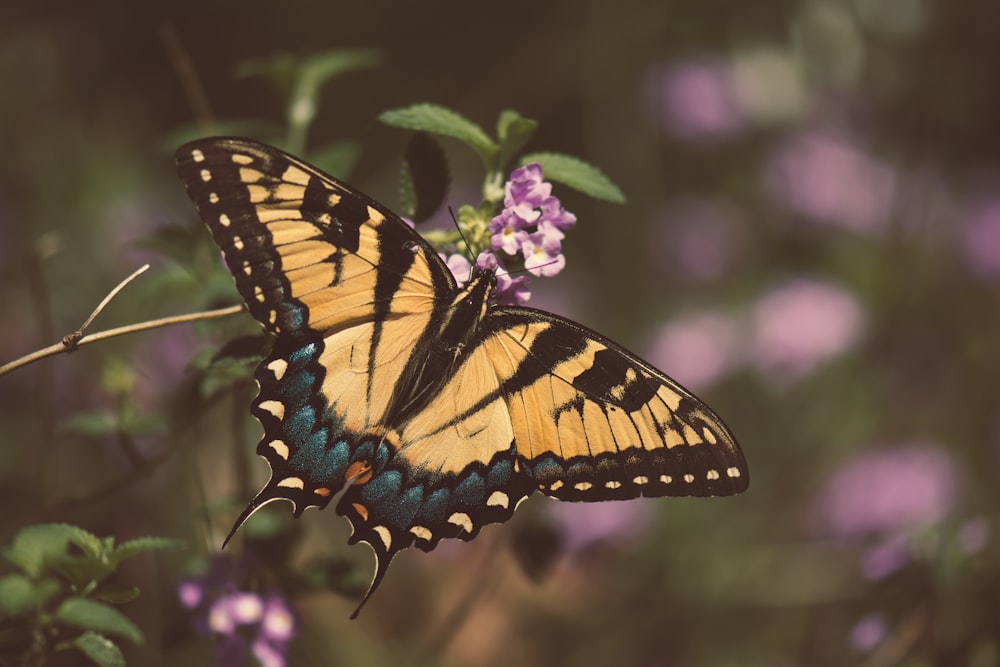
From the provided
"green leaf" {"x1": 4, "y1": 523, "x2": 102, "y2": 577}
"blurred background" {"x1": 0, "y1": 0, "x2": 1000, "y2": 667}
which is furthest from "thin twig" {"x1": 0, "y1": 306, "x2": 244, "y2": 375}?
"green leaf" {"x1": 4, "y1": 523, "x2": 102, "y2": 577}

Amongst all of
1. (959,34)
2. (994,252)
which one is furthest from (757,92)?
(994,252)

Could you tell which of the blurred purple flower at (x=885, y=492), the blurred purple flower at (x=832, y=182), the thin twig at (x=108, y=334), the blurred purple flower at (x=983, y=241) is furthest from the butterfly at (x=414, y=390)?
the blurred purple flower at (x=983, y=241)

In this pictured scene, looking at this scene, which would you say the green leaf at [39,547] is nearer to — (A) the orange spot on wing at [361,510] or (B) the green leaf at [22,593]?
(B) the green leaf at [22,593]

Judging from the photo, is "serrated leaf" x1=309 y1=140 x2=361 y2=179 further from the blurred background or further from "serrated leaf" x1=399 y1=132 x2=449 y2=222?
"serrated leaf" x1=399 y1=132 x2=449 y2=222

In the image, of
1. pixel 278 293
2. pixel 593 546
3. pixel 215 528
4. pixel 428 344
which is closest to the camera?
pixel 278 293

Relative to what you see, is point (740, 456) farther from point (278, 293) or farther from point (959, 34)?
point (959, 34)

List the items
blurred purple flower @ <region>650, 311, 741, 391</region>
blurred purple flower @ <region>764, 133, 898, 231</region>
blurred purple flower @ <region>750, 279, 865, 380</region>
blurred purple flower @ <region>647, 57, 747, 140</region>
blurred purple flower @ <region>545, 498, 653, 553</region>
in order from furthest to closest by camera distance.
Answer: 1. blurred purple flower @ <region>647, 57, 747, 140</region>
2. blurred purple flower @ <region>764, 133, 898, 231</region>
3. blurred purple flower @ <region>650, 311, 741, 391</region>
4. blurred purple flower @ <region>750, 279, 865, 380</region>
5. blurred purple flower @ <region>545, 498, 653, 553</region>
